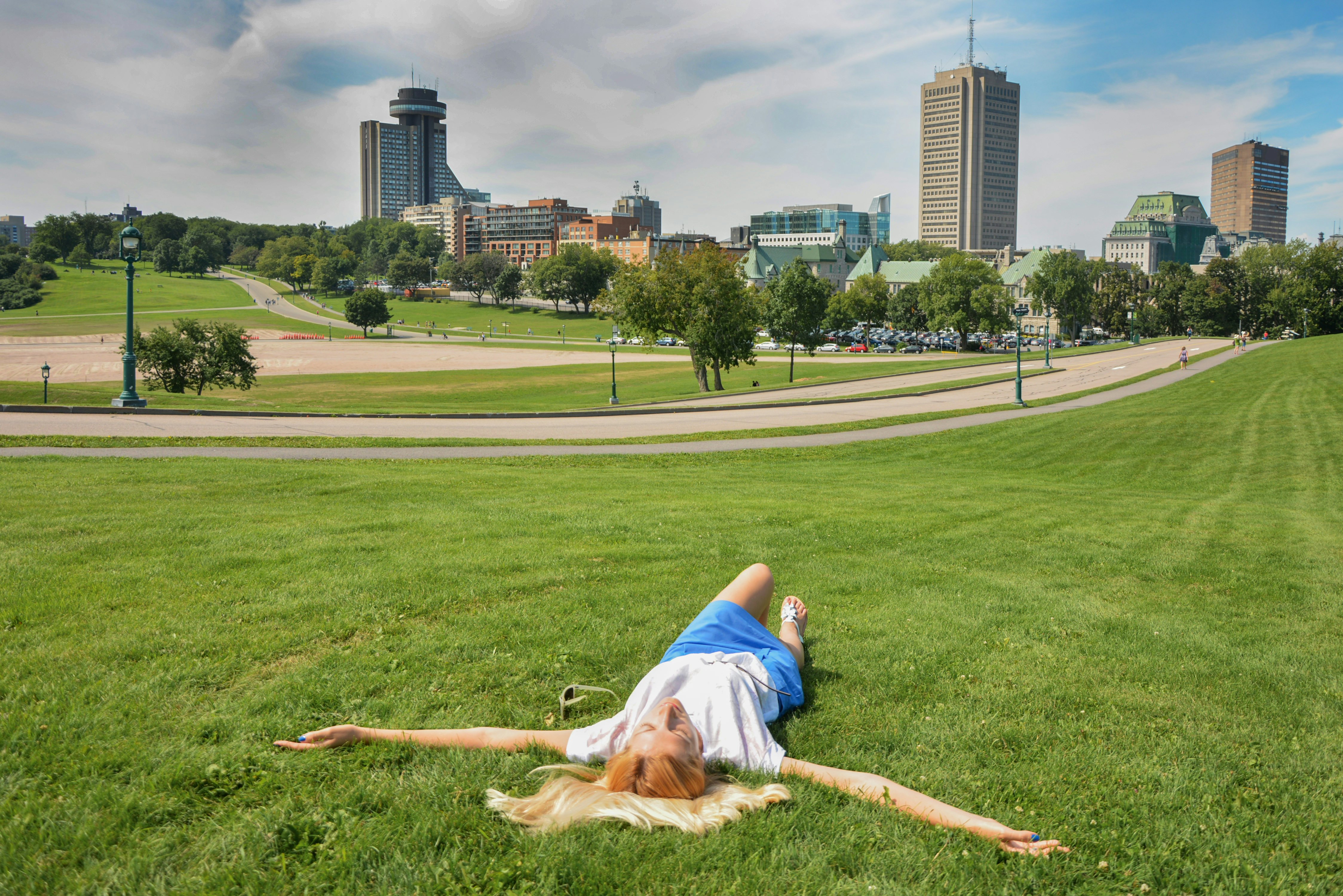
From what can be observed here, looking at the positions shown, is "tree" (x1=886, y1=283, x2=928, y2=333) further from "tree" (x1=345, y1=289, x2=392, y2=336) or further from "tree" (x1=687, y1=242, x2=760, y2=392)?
"tree" (x1=345, y1=289, x2=392, y2=336)

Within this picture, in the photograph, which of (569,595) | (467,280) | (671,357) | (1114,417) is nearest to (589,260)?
(467,280)

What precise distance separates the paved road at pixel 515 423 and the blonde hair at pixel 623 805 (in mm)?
19969

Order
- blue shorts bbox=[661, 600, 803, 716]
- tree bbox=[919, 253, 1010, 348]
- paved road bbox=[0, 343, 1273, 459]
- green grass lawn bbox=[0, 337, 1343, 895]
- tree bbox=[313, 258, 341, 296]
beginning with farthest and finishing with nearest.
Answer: tree bbox=[313, 258, 341, 296] → tree bbox=[919, 253, 1010, 348] → paved road bbox=[0, 343, 1273, 459] → blue shorts bbox=[661, 600, 803, 716] → green grass lawn bbox=[0, 337, 1343, 895]

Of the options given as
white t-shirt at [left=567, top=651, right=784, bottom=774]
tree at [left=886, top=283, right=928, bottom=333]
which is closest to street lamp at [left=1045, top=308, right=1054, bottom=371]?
tree at [left=886, top=283, right=928, bottom=333]

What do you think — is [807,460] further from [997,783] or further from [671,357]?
[671,357]

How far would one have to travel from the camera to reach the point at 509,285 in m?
161

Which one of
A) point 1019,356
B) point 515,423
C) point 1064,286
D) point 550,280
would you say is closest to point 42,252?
point 550,280

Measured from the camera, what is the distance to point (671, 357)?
90.5 metres

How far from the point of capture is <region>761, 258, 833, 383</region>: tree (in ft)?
216

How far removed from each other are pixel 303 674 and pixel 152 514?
5.78m

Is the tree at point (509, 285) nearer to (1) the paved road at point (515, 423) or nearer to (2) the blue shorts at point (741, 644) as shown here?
(1) the paved road at point (515, 423)

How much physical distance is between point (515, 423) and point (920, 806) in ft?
83.3

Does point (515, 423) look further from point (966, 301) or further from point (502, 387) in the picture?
point (966, 301)

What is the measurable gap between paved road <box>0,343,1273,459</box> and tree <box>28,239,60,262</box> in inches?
8478
